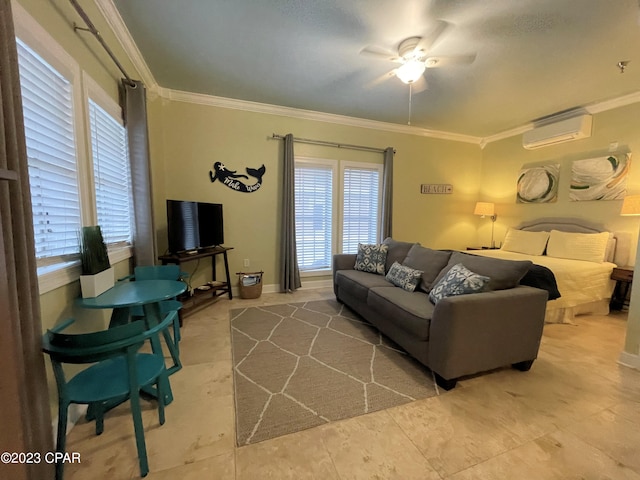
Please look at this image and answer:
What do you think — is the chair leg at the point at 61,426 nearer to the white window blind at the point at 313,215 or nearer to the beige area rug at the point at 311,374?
the beige area rug at the point at 311,374

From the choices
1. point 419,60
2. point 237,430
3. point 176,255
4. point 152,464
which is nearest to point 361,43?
point 419,60

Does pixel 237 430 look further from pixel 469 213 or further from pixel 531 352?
pixel 469 213

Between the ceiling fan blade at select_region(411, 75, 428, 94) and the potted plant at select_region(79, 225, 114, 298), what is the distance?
11.1 ft

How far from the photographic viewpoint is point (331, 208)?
169 inches

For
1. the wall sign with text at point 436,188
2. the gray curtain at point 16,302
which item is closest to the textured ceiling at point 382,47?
the wall sign with text at point 436,188

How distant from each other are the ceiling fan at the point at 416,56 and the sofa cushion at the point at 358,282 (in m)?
2.03

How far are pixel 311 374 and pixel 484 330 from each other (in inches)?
50.8

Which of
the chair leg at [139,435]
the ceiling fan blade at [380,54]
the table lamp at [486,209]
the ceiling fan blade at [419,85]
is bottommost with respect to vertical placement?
the chair leg at [139,435]

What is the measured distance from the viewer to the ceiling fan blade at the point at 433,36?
2098 millimetres

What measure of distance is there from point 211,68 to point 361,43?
1.62m

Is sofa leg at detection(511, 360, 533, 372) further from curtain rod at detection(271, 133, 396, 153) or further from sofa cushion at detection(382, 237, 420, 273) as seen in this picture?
curtain rod at detection(271, 133, 396, 153)

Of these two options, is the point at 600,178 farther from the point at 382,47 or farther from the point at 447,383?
the point at 447,383

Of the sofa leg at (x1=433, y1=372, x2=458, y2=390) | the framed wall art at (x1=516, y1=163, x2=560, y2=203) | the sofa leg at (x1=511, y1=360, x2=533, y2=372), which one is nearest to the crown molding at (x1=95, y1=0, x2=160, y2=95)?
the sofa leg at (x1=433, y1=372, x2=458, y2=390)

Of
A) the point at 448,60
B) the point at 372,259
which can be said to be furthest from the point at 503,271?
the point at 448,60
